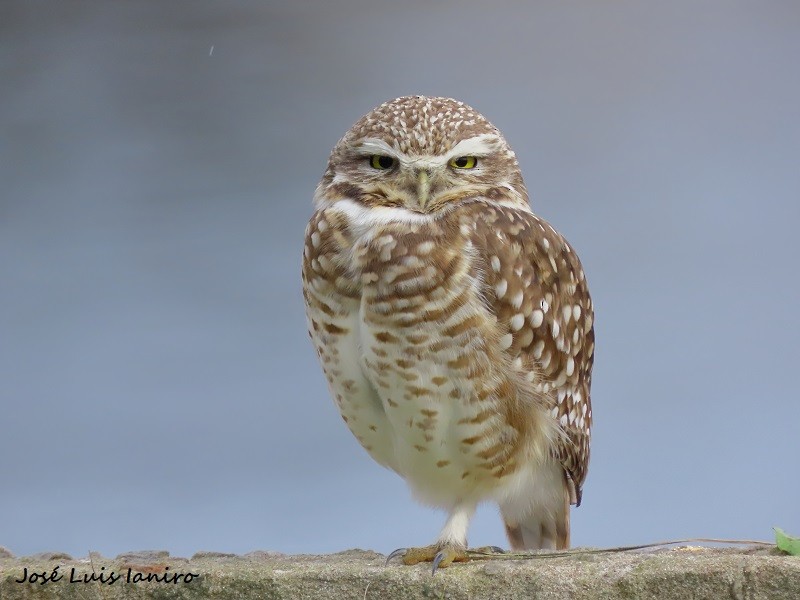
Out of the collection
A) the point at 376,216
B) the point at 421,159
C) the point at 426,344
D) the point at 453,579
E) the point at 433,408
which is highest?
the point at 421,159

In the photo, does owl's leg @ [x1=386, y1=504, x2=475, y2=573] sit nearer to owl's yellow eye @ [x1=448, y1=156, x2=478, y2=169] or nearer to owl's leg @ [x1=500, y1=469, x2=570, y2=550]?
owl's leg @ [x1=500, y1=469, x2=570, y2=550]

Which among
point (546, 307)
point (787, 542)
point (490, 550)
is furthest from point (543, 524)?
point (787, 542)

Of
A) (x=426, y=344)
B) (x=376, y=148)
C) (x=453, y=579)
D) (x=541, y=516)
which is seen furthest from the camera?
(x=541, y=516)

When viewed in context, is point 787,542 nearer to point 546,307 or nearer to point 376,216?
Result: point 546,307

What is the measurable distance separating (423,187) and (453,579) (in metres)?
0.77

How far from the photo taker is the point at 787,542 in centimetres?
191

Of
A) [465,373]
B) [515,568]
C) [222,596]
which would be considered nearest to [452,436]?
[465,373]

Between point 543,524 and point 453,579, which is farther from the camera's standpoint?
point 543,524

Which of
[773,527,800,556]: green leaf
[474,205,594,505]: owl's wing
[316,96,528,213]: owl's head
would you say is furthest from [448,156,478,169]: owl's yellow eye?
[773,527,800,556]: green leaf

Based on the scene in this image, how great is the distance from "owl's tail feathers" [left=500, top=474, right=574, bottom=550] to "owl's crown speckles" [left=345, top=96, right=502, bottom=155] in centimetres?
85

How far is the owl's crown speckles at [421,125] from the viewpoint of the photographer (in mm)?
2119

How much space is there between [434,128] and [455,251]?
26cm

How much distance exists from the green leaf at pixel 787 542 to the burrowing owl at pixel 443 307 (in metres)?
0.52

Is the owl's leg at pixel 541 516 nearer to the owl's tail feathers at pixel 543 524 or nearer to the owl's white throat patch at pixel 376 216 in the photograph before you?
the owl's tail feathers at pixel 543 524
